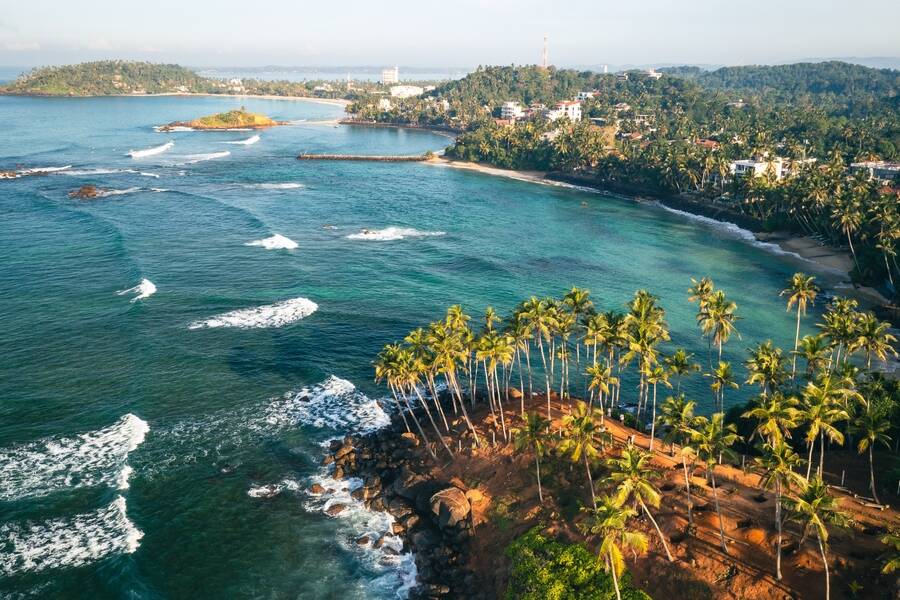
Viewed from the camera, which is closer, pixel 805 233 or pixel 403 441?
pixel 403 441

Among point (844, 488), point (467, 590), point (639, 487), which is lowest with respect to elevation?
point (467, 590)

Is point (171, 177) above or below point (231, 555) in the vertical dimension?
above

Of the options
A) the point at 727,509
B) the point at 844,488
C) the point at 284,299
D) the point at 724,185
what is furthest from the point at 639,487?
the point at 724,185

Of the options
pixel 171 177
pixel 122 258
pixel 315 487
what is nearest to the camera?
pixel 315 487

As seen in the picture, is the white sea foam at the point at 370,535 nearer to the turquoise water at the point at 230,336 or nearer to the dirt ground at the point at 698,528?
the turquoise water at the point at 230,336

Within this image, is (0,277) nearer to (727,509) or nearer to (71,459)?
(71,459)

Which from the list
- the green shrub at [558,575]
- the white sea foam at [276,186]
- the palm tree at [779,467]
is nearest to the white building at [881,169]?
the palm tree at [779,467]
